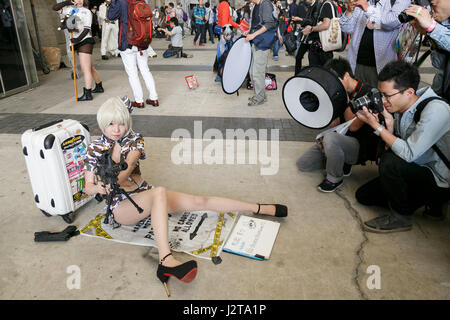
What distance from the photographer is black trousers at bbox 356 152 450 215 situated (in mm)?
2158

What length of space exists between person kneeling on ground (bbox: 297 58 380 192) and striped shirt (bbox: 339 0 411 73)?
2.20 feet

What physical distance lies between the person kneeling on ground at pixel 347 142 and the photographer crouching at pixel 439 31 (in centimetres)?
51

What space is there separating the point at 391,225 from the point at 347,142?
76 centimetres

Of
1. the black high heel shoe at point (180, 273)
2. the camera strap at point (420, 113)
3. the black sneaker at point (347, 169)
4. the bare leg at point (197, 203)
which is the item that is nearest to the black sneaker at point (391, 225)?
the camera strap at point (420, 113)

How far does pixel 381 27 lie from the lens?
10.2ft

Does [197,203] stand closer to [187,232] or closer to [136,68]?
[187,232]

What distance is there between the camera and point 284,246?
2.17m

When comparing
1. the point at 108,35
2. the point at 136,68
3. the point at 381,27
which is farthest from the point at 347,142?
the point at 108,35

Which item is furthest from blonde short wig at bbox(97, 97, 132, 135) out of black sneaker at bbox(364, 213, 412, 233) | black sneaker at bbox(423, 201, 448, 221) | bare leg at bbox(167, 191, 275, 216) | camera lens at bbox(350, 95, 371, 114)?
black sneaker at bbox(423, 201, 448, 221)

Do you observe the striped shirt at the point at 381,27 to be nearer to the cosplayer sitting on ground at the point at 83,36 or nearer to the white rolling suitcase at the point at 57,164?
the white rolling suitcase at the point at 57,164

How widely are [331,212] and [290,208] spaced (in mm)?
313
